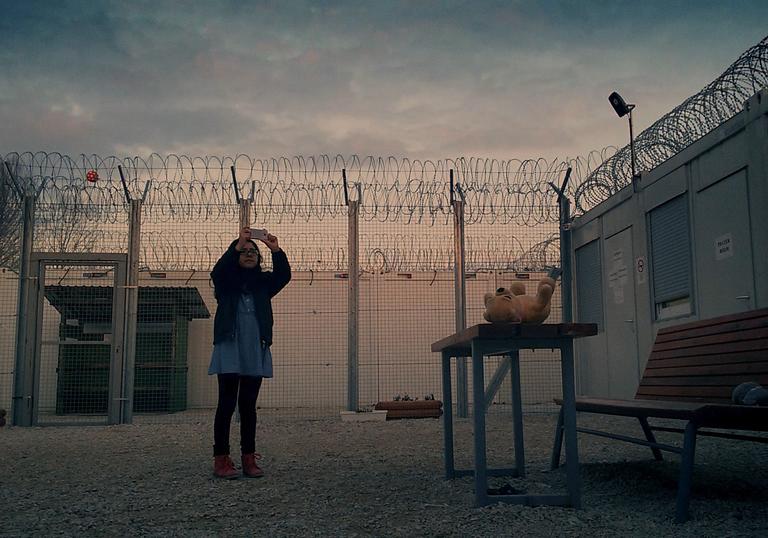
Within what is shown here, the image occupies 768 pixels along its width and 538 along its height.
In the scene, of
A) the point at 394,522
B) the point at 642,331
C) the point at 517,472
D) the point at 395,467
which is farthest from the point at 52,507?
the point at 642,331

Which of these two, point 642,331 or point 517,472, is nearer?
point 517,472

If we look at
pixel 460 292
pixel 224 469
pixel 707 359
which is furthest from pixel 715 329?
pixel 460 292

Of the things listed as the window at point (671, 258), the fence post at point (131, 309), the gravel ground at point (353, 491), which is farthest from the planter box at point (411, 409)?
the fence post at point (131, 309)

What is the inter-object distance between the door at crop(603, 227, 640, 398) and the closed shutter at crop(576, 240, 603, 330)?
23cm

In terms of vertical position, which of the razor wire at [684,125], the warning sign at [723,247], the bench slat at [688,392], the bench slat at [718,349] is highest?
the razor wire at [684,125]

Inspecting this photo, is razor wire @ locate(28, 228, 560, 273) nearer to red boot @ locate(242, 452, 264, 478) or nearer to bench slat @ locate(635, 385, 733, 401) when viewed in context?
bench slat @ locate(635, 385, 733, 401)

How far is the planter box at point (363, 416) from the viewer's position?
8789 millimetres

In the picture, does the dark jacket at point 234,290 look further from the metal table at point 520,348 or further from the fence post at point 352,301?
the fence post at point 352,301

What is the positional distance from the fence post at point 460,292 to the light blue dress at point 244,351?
4434 millimetres

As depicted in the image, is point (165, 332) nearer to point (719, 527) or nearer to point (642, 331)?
point (642, 331)

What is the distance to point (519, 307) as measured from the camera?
13.1ft

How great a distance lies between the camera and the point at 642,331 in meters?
8.91

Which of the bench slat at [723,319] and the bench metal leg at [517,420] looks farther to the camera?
the bench metal leg at [517,420]

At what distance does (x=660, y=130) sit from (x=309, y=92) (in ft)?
14.6
